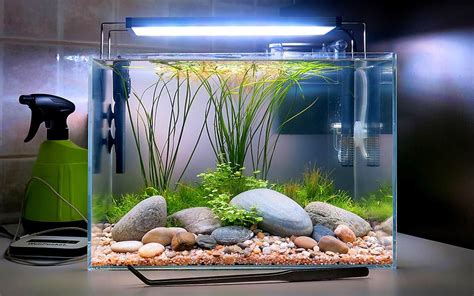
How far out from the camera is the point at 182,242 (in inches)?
33.4

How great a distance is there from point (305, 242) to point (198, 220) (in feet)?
0.63

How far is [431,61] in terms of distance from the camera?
1.07 metres

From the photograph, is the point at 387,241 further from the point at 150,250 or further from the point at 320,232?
the point at 150,250

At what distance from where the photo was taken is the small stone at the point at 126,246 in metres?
0.86

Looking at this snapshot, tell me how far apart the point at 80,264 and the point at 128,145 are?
0.24 m

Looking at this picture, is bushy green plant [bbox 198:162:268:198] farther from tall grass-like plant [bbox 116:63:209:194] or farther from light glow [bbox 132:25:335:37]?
light glow [bbox 132:25:335:37]

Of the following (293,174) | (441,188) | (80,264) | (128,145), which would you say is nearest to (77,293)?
(80,264)

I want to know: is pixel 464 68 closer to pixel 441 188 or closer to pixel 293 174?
pixel 441 188

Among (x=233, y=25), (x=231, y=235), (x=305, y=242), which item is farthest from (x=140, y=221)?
(x=233, y=25)

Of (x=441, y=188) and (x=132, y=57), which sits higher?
(x=132, y=57)

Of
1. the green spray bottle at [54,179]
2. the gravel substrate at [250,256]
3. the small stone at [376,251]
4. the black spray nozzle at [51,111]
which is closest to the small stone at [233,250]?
the gravel substrate at [250,256]

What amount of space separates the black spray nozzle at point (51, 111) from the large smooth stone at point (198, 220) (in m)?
0.38

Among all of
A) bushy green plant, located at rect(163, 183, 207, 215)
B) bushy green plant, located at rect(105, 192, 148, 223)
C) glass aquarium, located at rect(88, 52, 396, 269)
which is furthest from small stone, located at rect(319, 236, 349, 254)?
bushy green plant, located at rect(105, 192, 148, 223)

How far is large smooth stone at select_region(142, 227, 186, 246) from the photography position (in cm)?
86
